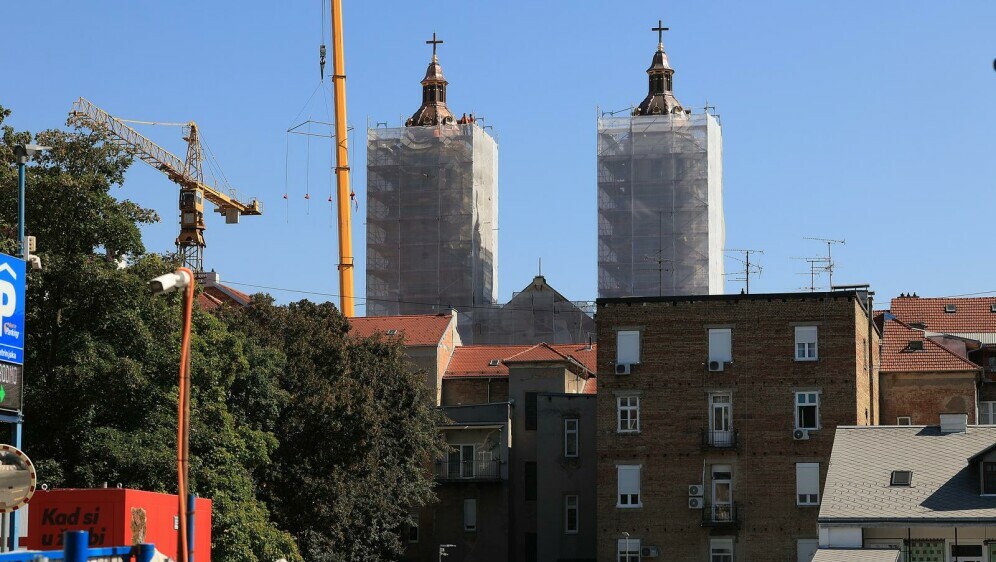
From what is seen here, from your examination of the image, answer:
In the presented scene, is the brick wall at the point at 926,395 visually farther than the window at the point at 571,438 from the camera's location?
No

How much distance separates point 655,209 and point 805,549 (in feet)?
124

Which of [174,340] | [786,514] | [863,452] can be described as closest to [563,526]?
[786,514]

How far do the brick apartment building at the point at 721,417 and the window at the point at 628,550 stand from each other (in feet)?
0.15

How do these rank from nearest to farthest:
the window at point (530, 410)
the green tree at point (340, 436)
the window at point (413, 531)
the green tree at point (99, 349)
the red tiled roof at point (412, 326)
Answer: the green tree at point (99, 349), the green tree at point (340, 436), the window at point (413, 531), the window at point (530, 410), the red tiled roof at point (412, 326)

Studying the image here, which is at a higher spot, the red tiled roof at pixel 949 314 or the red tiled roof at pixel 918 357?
the red tiled roof at pixel 949 314

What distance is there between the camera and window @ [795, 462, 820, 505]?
61500mm

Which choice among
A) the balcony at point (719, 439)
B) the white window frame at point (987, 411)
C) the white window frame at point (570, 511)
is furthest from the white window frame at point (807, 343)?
the white window frame at point (987, 411)

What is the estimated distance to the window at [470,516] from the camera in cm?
7281

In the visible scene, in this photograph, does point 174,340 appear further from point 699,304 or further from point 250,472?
point 699,304

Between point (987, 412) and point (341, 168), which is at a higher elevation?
point (341, 168)

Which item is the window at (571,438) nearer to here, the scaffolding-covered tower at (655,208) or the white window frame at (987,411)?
the white window frame at (987,411)

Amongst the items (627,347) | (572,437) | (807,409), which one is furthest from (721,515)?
(572,437)

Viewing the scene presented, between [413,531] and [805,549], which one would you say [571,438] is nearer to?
[413,531]

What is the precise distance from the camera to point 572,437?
230ft
